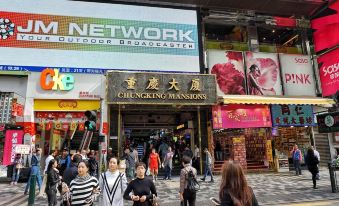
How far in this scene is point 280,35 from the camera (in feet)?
77.9

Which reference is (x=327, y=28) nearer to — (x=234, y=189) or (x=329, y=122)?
(x=329, y=122)

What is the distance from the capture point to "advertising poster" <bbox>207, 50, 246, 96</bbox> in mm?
19688

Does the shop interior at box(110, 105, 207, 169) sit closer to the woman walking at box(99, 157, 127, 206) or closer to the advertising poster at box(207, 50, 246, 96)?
the advertising poster at box(207, 50, 246, 96)

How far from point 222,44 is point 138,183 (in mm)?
17806

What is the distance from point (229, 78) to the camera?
19.8m

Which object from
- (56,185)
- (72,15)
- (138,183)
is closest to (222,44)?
(72,15)

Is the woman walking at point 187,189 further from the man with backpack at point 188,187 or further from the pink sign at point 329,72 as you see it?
the pink sign at point 329,72

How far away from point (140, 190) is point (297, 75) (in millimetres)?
19158

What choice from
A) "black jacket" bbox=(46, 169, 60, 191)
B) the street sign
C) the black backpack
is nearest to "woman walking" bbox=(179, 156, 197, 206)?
the black backpack

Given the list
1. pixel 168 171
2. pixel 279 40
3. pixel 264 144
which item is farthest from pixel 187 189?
pixel 279 40

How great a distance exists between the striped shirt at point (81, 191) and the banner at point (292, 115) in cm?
1594

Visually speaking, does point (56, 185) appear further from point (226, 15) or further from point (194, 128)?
point (226, 15)

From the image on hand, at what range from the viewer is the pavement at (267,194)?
32.0 feet

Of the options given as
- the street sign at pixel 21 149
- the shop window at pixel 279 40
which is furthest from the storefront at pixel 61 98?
the shop window at pixel 279 40
